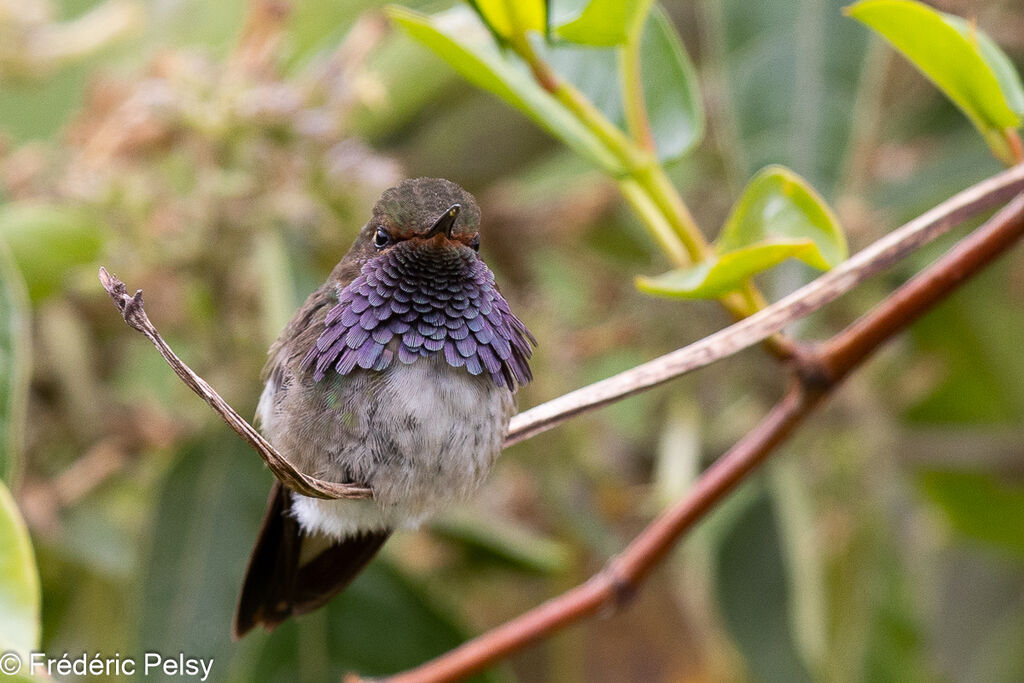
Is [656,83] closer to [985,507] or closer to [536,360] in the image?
[536,360]

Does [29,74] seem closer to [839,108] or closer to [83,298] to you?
[83,298]

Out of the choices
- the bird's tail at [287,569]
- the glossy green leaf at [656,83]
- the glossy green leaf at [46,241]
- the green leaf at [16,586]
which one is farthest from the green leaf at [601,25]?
the glossy green leaf at [46,241]

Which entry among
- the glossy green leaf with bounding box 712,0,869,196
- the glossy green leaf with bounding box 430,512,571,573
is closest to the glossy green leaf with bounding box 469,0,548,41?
the glossy green leaf with bounding box 712,0,869,196

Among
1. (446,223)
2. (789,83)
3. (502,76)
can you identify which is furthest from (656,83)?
(446,223)

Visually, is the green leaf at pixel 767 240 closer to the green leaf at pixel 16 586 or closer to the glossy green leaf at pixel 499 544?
the green leaf at pixel 16 586

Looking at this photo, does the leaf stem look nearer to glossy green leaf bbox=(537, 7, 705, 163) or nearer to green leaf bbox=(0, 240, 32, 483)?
glossy green leaf bbox=(537, 7, 705, 163)

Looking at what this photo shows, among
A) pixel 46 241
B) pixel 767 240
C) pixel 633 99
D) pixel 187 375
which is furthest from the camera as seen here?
pixel 46 241

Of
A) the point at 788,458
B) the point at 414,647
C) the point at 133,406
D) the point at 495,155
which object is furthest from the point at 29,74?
the point at 788,458
